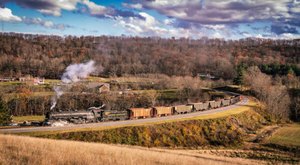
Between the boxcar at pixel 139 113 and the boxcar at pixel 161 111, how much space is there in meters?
0.81

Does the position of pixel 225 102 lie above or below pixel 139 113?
below

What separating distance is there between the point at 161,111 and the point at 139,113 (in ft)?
17.9

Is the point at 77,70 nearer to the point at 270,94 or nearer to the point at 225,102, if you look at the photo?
the point at 225,102

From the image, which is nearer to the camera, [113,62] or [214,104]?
[214,104]

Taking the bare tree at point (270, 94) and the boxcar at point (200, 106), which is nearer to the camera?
the boxcar at point (200, 106)

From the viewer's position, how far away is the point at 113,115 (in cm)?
4762

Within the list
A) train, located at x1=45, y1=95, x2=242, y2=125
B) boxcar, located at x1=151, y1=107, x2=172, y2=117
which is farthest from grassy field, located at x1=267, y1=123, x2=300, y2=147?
boxcar, located at x1=151, y1=107, x2=172, y2=117

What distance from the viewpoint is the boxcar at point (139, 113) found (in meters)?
50.0

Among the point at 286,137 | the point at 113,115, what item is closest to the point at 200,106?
the point at 286,137

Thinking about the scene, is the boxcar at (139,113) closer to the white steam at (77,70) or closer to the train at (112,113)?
the train at (112,113)

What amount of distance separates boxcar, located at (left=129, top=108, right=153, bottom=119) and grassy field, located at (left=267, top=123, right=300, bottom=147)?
20.2 m

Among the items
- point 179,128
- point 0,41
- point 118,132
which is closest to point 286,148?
point 179,128

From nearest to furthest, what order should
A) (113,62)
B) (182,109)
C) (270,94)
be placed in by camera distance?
1. (182,109)
2. (270,94)
3. (113,62)

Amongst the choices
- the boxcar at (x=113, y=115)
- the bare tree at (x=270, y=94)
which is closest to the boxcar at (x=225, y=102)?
the bare tree at (x=270, y=94)
